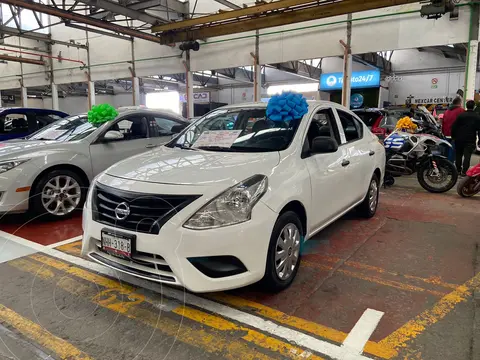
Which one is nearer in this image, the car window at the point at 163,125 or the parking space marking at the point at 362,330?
the parking space marking at the point at 362,330

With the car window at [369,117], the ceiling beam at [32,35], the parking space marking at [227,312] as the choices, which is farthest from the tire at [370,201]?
the ceiling beam at [32,35]

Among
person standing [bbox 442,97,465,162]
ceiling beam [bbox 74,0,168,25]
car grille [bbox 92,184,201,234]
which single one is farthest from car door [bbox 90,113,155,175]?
person standing [bbox 442,97,465,162]

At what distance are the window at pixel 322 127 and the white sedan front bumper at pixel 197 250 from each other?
1044 millimetres

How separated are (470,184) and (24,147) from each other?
673cm

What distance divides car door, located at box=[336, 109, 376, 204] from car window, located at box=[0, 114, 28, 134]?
6.10 metres

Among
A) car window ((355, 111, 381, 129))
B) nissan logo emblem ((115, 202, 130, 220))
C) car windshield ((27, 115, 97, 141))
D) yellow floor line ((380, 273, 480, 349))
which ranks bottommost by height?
yellow floor line ((380, 273, 480, 349))

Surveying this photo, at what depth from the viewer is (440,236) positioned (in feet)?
13.7

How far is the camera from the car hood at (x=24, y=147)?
166 inches

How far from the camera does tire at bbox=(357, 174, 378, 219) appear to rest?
180 inches

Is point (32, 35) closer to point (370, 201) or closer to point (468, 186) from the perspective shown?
point (370, 201)

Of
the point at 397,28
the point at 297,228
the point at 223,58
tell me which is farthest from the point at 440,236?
the point at 223,58

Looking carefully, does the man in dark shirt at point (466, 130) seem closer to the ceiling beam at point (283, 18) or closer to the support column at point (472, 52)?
the support column at point (472, 52)

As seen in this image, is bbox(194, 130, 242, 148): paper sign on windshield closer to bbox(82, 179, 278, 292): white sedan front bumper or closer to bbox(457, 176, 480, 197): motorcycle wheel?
bbox(82, 179, 278, 292): white sedan front bumper

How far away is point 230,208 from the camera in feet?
7.71
